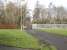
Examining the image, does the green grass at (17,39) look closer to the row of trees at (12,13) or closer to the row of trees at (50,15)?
the row of trees at (12,13)

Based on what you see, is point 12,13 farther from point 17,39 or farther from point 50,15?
point 50,15

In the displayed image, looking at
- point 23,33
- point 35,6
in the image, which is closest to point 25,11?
point 35,6

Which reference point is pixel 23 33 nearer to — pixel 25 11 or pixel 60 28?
pixel 25 11

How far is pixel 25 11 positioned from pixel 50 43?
1.82 ft

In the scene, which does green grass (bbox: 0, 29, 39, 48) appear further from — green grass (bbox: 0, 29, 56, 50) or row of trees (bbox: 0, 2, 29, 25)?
row of trees (bbox: 0, 2, 29, 25)

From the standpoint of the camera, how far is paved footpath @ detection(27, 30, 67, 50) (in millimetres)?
2232

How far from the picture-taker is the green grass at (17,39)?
2277mm

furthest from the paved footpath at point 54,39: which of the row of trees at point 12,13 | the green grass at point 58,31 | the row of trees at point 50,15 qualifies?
the row of trees at point 12,13

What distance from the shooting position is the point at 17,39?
91.1 inches

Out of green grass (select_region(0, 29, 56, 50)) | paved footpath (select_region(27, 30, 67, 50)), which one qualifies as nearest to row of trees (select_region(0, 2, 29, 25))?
green grass (select_region(0, 29, 56, 50))

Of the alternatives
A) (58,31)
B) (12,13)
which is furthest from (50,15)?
(12,13)

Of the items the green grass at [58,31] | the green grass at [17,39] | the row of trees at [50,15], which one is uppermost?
the row of trees at [50,15]

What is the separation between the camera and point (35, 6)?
2326 mm

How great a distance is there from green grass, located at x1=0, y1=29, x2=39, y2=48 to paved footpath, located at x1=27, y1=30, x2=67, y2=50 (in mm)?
87
